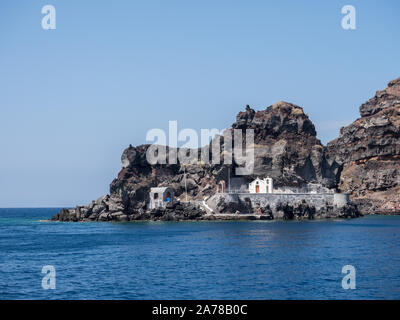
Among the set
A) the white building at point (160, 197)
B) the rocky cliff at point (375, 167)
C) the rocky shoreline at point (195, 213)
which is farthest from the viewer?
the rocky cliff at point (375, 167)

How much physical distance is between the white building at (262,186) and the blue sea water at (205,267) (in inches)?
1809

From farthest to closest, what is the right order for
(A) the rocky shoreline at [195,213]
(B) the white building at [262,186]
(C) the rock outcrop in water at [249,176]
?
(C) the rock outcrop in water at [249,176], (B) the white building at [262,186], (A) the rocky shoreline at [195,213]

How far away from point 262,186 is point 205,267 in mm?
75701

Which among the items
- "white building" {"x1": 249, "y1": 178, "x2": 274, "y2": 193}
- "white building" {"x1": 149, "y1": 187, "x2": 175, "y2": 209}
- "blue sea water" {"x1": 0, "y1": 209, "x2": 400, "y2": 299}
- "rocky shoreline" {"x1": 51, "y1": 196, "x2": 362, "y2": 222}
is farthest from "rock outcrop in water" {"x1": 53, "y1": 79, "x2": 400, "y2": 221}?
"blue sea water" {"x1": 0, "y1": 209, "x2": 400, "y2": 299}

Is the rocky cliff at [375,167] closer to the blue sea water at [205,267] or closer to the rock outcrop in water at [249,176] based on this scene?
the rock outcrop in water at [249,176]

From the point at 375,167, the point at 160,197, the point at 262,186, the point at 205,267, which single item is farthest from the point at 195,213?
the point at 375,167

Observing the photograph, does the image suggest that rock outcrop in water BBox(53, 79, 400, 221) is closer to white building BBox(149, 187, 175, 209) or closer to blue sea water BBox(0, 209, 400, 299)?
white building BBox(149, 187, 175, 209)

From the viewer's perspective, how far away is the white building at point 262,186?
11938 cm

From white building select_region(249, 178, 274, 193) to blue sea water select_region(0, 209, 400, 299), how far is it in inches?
1809

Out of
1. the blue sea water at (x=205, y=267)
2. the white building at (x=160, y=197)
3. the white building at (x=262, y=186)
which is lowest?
the blue sea water at (x=205, y=267)

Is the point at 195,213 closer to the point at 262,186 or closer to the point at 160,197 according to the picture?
the point at 160,197

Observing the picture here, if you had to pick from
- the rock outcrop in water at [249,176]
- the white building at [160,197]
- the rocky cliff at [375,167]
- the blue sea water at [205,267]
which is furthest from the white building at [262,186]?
the rocky cliff at [375,167]

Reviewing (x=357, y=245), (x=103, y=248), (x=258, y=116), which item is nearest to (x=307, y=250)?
(x=357, y=245)

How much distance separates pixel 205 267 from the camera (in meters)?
45.7
